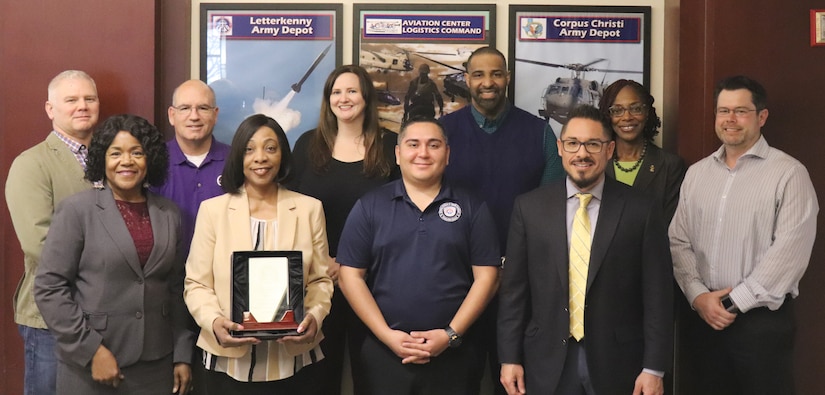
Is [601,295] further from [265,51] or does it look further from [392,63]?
[265,51]

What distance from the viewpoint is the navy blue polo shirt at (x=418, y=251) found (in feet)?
10.9

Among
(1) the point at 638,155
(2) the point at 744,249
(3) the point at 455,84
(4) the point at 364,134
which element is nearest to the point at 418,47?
(3) the point at 455,84

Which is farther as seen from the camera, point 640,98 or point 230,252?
point 640,98

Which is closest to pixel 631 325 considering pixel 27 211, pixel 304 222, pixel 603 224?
pixel 603 224

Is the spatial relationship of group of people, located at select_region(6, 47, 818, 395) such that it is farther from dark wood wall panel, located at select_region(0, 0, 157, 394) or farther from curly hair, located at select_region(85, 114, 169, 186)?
dark wood wall panel, located at select_region(0, 0, 157, 394)

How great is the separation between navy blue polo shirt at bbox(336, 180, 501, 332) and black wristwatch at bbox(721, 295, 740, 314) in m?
1.10

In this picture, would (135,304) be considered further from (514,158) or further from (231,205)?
(514,158)

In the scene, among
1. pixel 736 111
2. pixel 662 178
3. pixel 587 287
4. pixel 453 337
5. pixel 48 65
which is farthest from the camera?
pixel 48 65

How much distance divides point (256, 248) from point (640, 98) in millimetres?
2167

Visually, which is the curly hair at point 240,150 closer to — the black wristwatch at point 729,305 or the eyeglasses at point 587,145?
the eyeglasses at point 587,145

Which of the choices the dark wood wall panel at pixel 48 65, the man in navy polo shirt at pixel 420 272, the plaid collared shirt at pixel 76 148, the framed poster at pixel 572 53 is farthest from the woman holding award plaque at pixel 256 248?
the framed poster at pixel 572 53

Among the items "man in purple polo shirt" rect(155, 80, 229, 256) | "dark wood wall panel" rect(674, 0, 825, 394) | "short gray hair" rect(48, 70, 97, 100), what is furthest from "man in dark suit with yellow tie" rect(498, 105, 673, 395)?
"short gray hair" rect(48, 70, 97, 100)

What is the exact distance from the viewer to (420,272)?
334 centimetres

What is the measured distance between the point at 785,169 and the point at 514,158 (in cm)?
125
